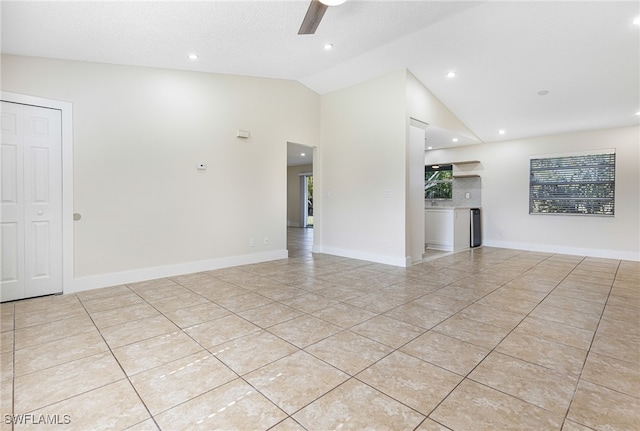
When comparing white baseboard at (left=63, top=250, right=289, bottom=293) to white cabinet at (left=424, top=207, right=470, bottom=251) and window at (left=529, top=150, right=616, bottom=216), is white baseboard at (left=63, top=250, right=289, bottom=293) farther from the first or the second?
window at (left=529, top=150, right=616, bottom=216)

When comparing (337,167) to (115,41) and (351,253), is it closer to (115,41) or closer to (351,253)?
(351,253)

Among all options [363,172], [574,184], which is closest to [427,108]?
[363,172]

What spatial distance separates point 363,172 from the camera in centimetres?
530

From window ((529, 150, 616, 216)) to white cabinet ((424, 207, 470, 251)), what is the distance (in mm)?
1461

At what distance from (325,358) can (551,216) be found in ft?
21.3

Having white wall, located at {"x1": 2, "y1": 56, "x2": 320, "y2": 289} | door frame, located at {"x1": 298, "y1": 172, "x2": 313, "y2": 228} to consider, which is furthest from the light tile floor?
door frame, located at {"x1": 298, "y1": 172, "x2": 313, "y2": 228}

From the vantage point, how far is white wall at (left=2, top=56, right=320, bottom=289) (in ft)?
11.5

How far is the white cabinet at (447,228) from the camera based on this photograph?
6266mm

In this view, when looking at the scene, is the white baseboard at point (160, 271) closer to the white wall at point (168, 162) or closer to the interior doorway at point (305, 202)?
the white wall at point (168, 162)

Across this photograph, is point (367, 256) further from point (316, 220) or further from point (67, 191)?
point (67, 191)

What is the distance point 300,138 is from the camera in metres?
5.67

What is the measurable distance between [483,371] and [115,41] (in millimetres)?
4367

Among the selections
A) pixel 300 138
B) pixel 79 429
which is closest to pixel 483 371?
pixel 79 429

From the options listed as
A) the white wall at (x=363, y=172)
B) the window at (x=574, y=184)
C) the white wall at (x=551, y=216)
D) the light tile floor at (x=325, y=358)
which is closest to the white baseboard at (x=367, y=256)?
the white wall at (x=363, y=172)
